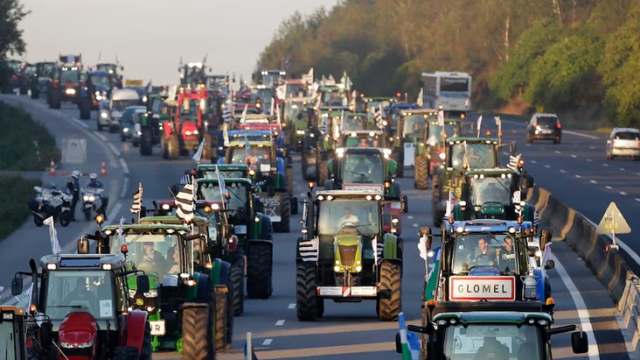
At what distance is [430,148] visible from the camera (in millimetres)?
57094

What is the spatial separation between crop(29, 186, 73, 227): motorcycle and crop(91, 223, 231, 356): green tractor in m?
21.8

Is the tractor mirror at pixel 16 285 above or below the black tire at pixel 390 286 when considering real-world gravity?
above

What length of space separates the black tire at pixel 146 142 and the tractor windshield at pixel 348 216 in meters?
43.3

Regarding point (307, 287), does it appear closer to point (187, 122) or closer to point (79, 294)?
point (79, 294)

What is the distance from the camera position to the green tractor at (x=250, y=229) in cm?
3011

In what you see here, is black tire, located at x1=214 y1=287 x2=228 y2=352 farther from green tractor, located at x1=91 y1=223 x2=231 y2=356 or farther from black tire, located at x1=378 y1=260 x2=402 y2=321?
black tire, located at x1=378 y1=260 x2=402 y2=321

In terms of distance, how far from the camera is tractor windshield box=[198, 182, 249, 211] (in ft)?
109

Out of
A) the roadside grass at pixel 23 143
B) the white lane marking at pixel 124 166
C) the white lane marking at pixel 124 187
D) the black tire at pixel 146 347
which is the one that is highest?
the black tire at pixel 146 347

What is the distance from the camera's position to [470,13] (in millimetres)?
161875

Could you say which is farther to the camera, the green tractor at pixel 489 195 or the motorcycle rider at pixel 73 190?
Answer: the motorcycle rider at pixel 73 190

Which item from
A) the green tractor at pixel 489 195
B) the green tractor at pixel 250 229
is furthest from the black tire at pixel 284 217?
the green tractor at pixel 250 229

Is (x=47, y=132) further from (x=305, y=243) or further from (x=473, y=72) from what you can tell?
(x=473, y=72)

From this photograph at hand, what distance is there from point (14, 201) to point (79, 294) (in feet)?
107

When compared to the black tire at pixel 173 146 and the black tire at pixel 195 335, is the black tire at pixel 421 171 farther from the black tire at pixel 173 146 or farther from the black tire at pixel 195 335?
the black tire at pixel 195 335
